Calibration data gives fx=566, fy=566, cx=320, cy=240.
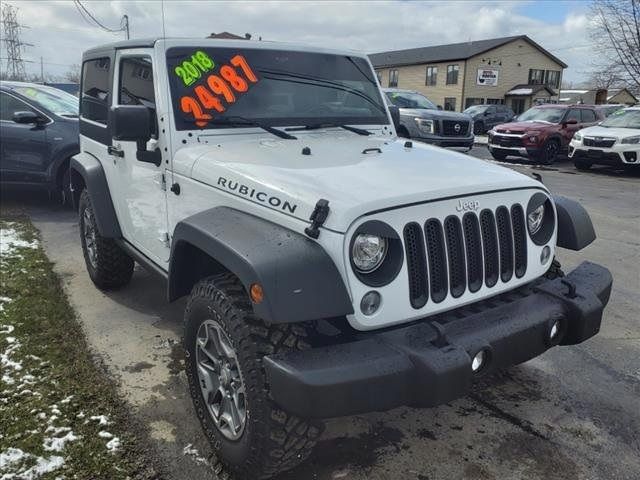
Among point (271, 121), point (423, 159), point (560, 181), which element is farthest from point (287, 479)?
point (560, 181)

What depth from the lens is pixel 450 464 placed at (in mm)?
2748

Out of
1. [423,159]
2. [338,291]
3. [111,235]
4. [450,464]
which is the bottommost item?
[450,464]

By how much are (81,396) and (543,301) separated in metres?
2.55

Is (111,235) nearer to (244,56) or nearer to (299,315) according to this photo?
(244,56)

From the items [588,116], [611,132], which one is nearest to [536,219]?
[611,132]

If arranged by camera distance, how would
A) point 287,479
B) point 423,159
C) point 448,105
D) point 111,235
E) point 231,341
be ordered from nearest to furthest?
1. point 231,341
2. point 287,479
3. point 423,159
4. point 111,235
5. point 448,105

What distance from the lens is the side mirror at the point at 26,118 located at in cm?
766

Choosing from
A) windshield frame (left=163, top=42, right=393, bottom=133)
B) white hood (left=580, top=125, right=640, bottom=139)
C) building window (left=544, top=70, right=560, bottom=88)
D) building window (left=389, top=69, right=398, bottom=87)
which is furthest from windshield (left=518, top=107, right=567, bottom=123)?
building window (left=544, top=70, right=560, bottom=88)

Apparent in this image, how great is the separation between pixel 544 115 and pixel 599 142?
2.97m

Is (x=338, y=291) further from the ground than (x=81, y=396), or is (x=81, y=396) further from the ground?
(x=338, y=291)

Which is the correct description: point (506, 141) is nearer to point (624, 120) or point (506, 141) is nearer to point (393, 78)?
point (624, 120)

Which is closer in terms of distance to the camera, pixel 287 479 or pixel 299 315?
pixel 299 315

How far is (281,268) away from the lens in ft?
6.92

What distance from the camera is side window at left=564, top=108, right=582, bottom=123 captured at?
15875 millimetres
